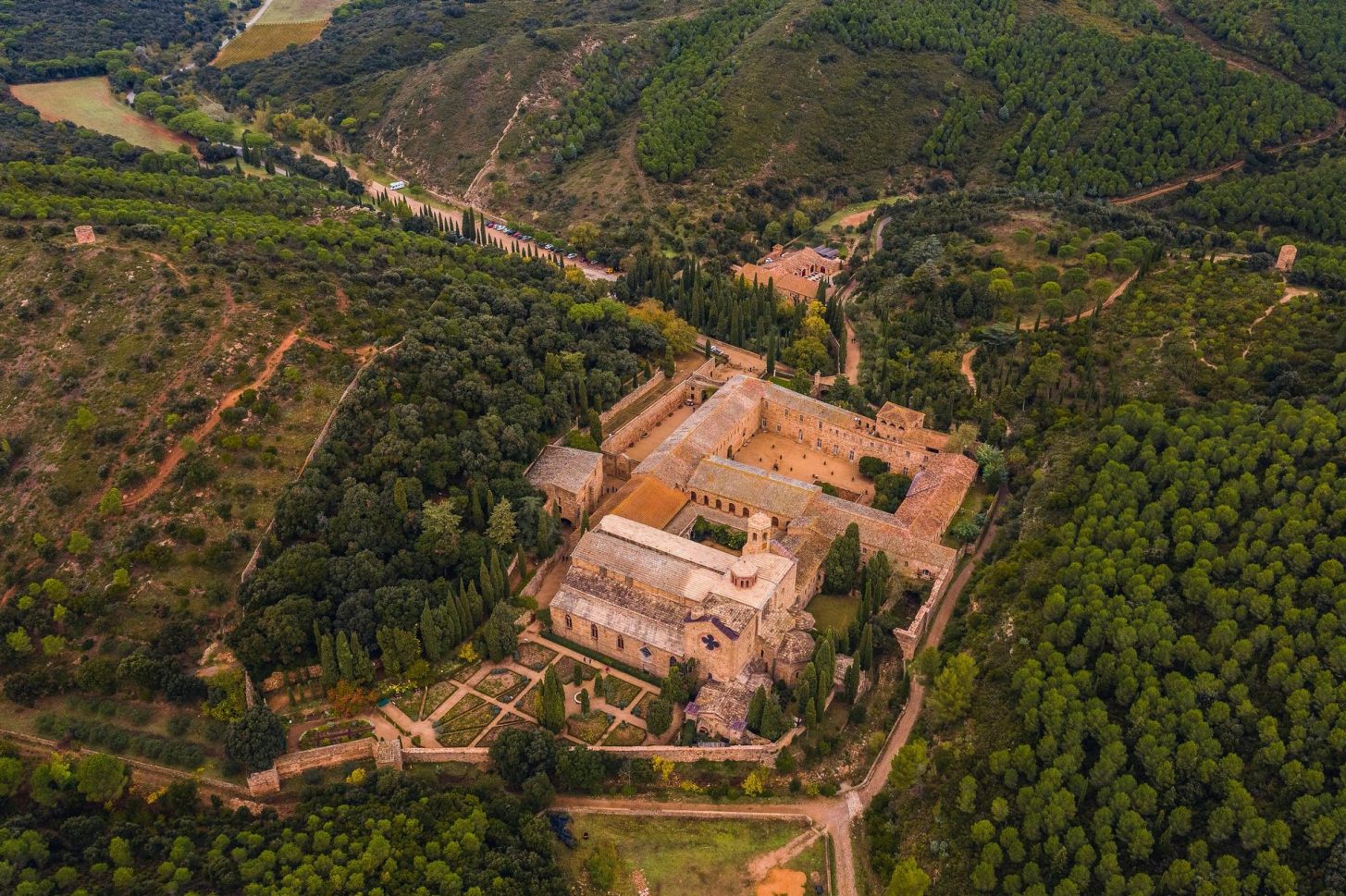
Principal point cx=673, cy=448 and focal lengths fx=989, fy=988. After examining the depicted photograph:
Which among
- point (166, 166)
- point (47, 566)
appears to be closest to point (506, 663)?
point (47, 566)

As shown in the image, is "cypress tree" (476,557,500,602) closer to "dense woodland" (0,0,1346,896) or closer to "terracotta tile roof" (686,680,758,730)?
"dense woodland" (0,0,1346,896)

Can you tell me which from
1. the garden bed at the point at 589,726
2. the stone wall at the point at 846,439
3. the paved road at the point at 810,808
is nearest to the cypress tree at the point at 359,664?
the garden bed at the point at 589,726

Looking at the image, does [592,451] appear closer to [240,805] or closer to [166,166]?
[240,805]

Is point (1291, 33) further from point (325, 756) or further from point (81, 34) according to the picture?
point (81, 34)

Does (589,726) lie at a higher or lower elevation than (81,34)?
lower

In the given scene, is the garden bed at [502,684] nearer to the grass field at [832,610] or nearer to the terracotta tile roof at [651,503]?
the terracotta tile roof at [651,503]

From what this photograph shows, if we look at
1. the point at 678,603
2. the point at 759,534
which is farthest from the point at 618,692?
the point at 759,534
